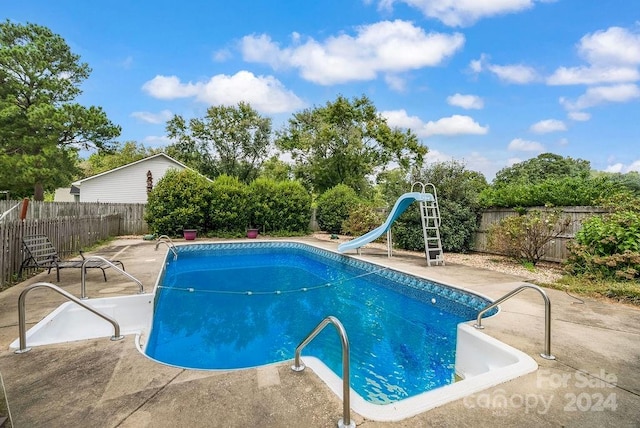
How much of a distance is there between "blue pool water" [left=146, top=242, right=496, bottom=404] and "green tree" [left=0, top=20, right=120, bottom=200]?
12478 mm

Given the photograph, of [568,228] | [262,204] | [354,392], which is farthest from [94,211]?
[568,228]

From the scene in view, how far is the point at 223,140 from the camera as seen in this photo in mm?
25547

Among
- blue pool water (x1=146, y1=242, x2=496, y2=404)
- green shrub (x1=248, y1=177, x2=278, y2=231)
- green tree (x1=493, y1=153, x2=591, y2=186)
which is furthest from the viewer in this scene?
green tree (x1=493, y1=153, x2=591, y2=186)

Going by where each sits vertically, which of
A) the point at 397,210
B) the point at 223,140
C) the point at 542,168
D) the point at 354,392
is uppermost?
the point at 223,140

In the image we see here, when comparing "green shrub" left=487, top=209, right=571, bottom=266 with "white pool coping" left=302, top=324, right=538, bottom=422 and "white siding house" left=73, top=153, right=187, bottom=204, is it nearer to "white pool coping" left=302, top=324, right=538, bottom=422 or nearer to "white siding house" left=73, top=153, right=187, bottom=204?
"white pool coping" left=302, top=324, right=538, bottom=422

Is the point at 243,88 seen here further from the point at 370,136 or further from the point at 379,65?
the point at 379,65

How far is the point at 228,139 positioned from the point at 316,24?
1423 centimetres

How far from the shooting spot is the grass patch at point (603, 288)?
5.15 meters

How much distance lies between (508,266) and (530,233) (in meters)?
0.93

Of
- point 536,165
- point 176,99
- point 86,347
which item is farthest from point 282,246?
point 536,165

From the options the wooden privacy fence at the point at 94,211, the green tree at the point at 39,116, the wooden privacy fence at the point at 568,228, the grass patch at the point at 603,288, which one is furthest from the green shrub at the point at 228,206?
the grass patch at the point at 603,288

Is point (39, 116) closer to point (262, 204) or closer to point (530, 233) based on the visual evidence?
point (262, 204)

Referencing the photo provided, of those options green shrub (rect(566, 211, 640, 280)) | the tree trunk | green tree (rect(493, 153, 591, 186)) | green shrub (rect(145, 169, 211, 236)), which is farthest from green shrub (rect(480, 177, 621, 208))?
the tree trunk

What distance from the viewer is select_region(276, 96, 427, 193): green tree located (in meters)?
22.4
